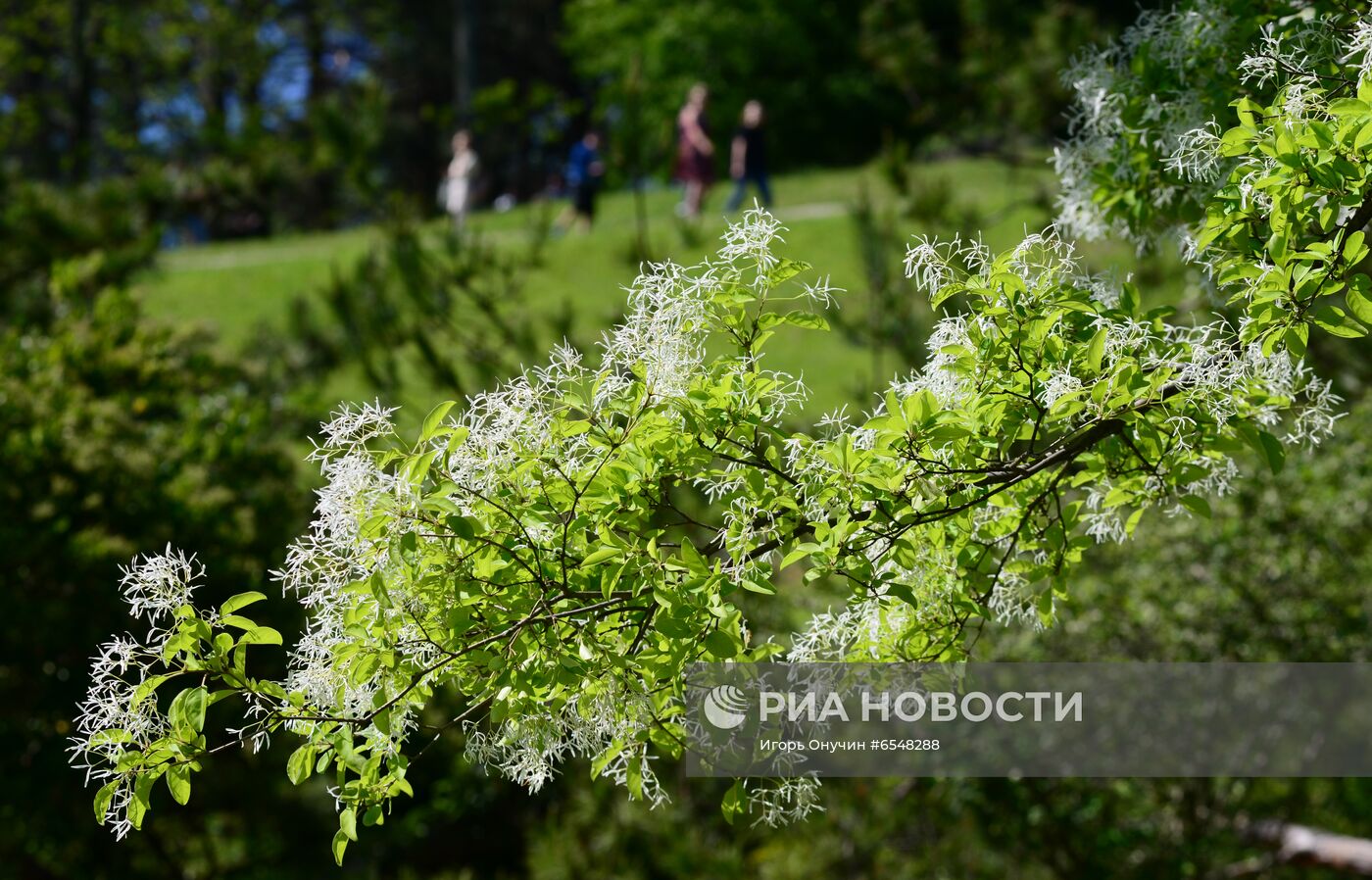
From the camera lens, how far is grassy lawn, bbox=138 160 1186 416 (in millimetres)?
11812

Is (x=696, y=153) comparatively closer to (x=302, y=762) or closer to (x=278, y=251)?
(x=278, y=251)

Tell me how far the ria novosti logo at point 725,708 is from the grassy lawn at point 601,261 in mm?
6051

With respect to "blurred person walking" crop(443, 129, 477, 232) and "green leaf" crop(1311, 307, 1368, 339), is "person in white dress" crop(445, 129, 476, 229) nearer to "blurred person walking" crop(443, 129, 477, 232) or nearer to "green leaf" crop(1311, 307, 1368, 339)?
"blurred person walking" crop(443, 129, 477, 232)

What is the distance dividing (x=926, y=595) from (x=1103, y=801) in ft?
13.9

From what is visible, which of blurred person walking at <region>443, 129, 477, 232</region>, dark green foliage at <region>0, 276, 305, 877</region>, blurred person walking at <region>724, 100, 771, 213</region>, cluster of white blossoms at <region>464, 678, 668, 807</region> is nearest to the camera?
cluster of white blossoms at <region>464, 678, 668, 807</region>

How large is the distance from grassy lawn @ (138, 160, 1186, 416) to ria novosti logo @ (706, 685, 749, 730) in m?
6.05

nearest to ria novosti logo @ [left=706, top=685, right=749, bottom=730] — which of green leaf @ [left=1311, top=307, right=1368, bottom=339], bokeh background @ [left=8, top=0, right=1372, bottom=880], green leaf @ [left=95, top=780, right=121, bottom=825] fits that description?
green leaf @ [left=95, top=780, right=121, bottom=825]

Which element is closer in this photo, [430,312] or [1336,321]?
[1336,321]

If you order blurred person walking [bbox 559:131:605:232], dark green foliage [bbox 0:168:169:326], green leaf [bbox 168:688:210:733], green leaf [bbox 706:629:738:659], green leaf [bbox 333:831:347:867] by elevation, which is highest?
green leaf [bbox 706:629:738:659]

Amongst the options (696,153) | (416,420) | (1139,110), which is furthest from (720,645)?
(696,153)

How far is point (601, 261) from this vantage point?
51.6 ft

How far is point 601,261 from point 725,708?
13.8m

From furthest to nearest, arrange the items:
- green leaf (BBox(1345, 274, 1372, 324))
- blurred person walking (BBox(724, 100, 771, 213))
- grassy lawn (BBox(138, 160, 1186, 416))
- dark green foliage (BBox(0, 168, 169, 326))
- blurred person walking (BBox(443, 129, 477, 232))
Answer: blurred person walking (BBox(443, 129, 477, 232)), blurred person walking (BBox(724, 100, 771, 213)), grassy lawn (BBox(138, 160, 1186, 416)), dark green foliage (BBox(0, 168, 169, 326)), green leaf (BBox(1345, 274, 1372, 324))

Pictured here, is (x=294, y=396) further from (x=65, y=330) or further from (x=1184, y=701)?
(x=1184, y=701)
